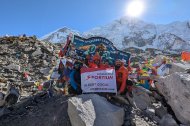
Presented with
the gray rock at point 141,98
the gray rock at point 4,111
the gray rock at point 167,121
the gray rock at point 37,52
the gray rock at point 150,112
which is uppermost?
the gray rock at point 37,52

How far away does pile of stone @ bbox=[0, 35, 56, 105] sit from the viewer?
18438mm

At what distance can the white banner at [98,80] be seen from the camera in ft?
38.4

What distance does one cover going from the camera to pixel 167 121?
35.3 ft

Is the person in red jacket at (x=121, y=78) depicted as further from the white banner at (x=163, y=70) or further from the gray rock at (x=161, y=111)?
the white banner at (x=163, y=70)

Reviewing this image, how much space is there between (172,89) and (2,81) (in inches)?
438

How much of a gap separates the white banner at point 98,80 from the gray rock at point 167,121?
7.03ft

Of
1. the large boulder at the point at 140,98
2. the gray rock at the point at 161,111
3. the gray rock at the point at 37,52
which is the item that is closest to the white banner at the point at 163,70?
the large boulder at the point at 140,98

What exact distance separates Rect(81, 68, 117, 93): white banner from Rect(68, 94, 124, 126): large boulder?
1304 millimetres

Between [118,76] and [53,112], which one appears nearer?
[53,112]

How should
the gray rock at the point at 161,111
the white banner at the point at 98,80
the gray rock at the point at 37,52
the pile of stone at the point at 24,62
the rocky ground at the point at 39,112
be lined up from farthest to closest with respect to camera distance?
the gray rock at the point at 37,52, the pile of stone at the point at 24,62, the white banner at the point at 98,80, the gray rock at the point at 161,111, the rocky ground at the point at 39,112

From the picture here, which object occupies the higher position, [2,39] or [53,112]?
[2,39]

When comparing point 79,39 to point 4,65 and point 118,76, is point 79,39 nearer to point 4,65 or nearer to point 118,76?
point 118,76

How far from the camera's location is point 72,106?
950 centimetres

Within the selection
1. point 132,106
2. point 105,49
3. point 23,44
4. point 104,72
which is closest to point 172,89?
point 132,106
